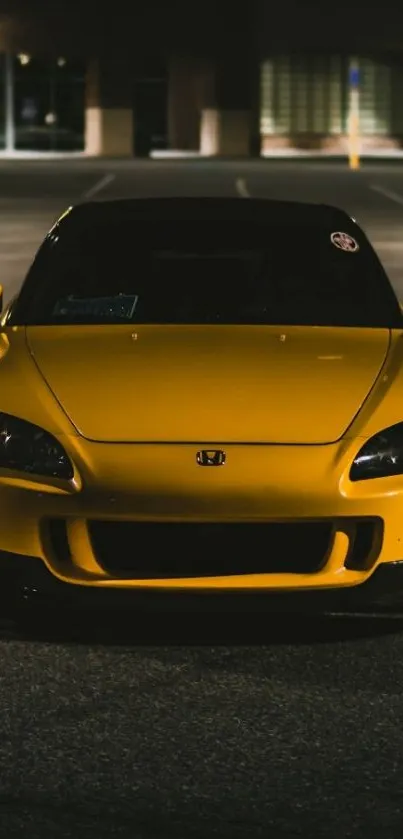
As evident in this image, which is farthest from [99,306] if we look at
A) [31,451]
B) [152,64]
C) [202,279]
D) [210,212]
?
[152,64]

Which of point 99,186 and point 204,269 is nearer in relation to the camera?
point 204,269

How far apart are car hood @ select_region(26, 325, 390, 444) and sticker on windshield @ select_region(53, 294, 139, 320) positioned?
356mm

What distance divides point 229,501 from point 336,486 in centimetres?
32

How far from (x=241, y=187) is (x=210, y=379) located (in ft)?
104

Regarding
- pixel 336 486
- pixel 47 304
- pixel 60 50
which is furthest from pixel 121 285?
pixel 60 50

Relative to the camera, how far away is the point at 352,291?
6.82m

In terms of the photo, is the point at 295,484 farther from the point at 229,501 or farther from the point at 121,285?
the point at 121,285

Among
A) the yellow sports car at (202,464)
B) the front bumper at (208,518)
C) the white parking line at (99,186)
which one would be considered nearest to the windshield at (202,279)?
the yellow sports car at (202,464)

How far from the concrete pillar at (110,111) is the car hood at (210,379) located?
68.9 meters

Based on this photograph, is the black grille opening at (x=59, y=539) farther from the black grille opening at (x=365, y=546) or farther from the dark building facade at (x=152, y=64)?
the dark building facade at (x=152, y=64)

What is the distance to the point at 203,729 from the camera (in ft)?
15.9

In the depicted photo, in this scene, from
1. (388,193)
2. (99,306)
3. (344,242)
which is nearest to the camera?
(99,306)

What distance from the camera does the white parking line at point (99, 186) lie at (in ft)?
113

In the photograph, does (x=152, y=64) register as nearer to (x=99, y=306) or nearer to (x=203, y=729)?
(x=99, y=306)
